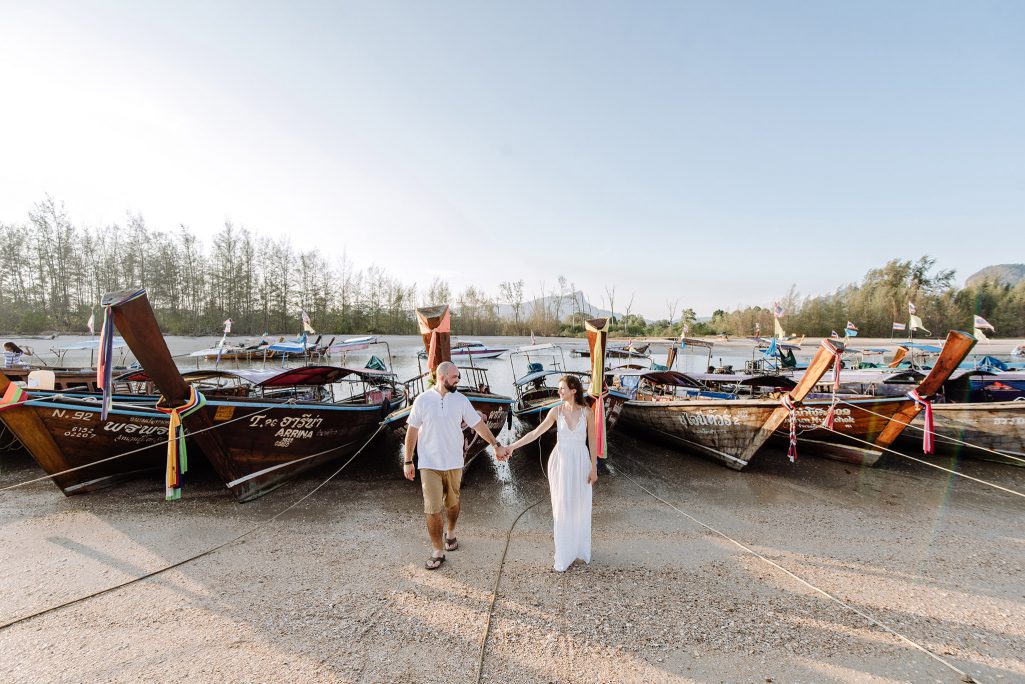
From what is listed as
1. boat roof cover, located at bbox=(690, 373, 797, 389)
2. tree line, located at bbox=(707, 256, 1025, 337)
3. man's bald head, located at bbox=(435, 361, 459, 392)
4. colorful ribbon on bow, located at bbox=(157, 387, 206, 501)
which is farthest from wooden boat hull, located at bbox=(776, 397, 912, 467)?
tree line, located at bbox=(707, 256, 1025, 337)

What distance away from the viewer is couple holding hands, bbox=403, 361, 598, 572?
377cm

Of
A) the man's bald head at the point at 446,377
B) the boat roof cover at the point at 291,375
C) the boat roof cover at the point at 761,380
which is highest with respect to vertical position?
the man's bald head at the point at 446,377

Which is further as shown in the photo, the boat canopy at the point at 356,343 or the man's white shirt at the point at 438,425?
the boat canopy at the point at 356,343

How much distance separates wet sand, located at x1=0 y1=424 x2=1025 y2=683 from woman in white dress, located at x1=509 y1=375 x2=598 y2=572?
401 mm

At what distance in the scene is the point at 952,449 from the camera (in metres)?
7.59

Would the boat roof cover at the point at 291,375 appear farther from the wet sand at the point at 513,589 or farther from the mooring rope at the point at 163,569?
the mooring rope at the point at 163,569

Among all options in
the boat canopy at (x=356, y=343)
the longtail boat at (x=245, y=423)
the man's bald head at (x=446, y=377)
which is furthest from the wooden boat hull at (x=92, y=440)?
the boat canopy at (x=356, y=343)

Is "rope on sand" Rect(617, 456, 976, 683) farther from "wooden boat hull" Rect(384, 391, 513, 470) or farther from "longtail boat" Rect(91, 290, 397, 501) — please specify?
"longtail boat" Rect(91, 290, 397, 501)

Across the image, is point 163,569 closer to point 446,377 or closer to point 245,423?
point 245,423

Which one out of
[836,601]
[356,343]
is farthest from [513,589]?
[356,343]

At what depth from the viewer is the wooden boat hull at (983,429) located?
6.83 m

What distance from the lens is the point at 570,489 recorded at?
380cm

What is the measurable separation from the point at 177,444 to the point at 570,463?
439cm

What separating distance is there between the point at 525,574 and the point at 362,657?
1.54m
